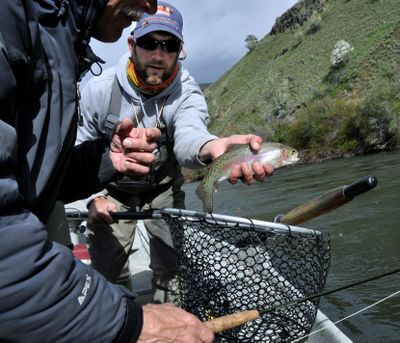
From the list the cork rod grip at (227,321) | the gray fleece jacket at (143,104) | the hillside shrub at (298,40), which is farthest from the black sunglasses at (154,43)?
the hillside shrub at (298,40)

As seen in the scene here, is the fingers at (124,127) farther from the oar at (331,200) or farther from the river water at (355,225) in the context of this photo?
the river water at (355,225)

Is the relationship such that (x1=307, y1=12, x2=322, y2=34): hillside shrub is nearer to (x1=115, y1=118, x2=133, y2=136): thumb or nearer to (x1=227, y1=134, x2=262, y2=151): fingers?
(x1=227, y1=134, x2=262, y2=151): fingers

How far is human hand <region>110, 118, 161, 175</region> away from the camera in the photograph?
99.7 inches

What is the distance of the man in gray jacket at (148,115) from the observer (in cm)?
346

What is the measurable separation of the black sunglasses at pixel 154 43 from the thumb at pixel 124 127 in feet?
3.67

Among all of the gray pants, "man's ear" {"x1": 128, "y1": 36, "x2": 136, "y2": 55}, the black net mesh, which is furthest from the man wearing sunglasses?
the gray pants

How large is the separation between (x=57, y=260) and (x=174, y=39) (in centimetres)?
250

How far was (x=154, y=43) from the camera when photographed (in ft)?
11.4

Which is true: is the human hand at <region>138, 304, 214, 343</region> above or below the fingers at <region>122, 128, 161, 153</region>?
below

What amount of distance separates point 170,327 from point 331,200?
1.48 meters

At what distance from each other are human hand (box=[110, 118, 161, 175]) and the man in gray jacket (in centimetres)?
59

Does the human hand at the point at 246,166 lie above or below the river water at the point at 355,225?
above

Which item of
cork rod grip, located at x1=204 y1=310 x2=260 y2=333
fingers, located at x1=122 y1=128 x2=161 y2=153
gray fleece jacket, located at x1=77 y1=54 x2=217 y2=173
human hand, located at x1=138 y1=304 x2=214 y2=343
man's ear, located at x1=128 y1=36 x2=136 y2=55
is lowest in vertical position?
cork rod grip, located at x1=204 y1=310 x2=260 y2=333

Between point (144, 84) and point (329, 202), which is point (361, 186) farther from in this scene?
point (144, 84)
